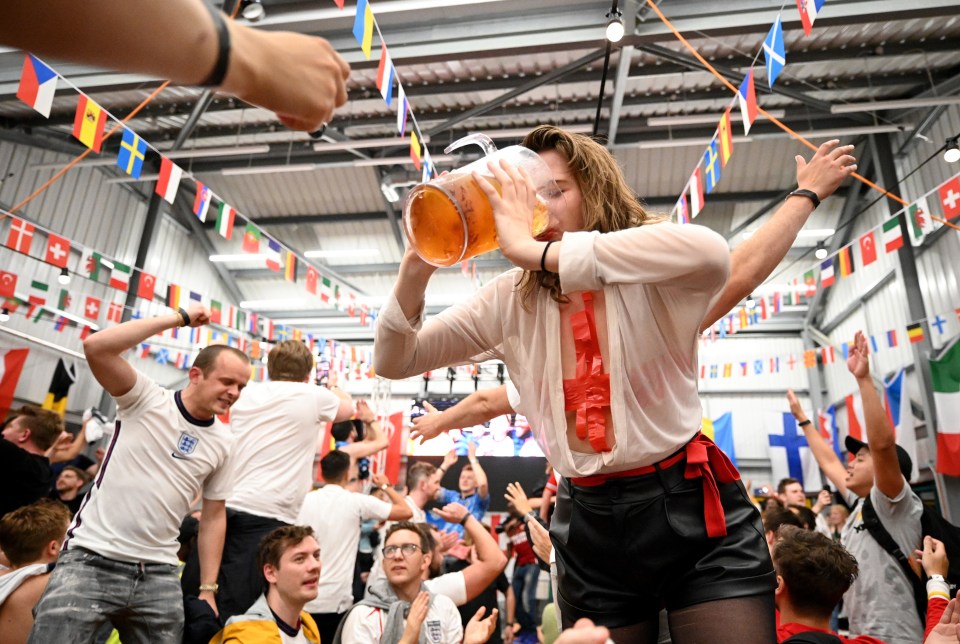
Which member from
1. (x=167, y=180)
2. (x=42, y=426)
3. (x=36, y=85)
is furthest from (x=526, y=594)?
(x=36, y=85)

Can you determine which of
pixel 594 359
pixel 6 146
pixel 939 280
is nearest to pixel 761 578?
pixel 594 359

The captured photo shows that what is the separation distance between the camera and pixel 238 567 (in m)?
3.12

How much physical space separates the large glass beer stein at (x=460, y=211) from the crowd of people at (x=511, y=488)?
0.04 m

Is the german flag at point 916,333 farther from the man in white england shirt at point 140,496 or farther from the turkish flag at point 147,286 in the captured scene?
the turkish flag at point 147,286

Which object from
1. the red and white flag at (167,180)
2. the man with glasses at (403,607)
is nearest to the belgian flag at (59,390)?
the red and white flag at (167,180)

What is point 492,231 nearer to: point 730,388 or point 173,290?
point 173,290

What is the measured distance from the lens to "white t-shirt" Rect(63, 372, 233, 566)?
251 centimetres

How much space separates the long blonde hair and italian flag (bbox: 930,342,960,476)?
24.8 ft

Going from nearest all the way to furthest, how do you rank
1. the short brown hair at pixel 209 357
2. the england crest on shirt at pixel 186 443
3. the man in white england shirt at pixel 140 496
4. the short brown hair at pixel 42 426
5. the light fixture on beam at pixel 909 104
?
the man in white england shirt at pixel 140 496, the england crest on shirt at pixel 186 443, the short brown hair at pixel 209 357, the short brown hair at pixel 42 426, the light fixture on beam at pixel 909 104

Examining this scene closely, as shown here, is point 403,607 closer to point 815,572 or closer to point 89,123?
point 815,572

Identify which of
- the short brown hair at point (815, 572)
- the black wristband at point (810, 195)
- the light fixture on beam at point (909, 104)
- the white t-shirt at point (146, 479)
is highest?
the light fixture on beam at point (909, 104)

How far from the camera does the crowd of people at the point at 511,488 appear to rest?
1.08m

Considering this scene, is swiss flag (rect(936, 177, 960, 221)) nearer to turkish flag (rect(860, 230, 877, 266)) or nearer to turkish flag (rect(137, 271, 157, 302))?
turkish flag (rect(860, 230, 877, 266))

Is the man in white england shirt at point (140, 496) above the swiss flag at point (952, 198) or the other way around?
the other way around
